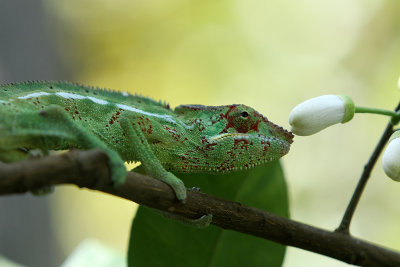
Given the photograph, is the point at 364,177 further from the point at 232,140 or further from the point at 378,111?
the point at 232,140

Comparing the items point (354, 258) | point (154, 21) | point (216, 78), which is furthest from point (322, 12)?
point (354, 258)

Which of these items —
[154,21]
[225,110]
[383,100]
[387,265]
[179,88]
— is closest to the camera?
[387,265]

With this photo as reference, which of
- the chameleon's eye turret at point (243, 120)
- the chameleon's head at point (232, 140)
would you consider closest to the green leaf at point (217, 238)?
the chameleon's head at point (232, 140)

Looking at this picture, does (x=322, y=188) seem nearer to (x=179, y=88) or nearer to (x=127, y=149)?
(x=179, y=88)

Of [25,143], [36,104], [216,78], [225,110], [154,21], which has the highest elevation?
[154,21]

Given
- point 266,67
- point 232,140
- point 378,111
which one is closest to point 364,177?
point 378,111

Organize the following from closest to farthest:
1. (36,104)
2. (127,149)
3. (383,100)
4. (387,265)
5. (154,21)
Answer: (387,265) → (36,104) → (127,149) → (383,100) → (154,21)
